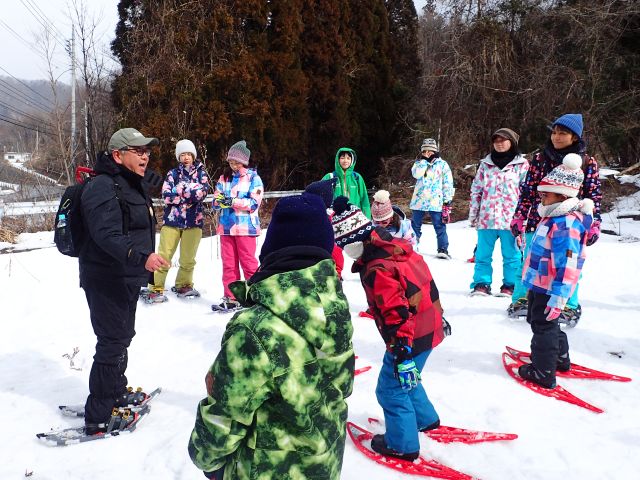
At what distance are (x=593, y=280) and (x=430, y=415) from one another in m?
4.35

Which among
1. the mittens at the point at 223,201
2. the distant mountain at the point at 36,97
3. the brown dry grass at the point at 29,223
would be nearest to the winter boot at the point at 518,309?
the mittens at the point at 223,201

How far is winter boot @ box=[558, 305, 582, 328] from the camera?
4691 millimetres

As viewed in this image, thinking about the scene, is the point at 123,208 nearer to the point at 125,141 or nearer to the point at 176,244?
the point at 125,141

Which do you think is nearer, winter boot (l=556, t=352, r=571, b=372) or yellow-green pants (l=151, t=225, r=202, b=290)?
winter boot (l=556, t=352, r=571, b=372)

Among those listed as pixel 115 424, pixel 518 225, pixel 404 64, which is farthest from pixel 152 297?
pixel 404 64

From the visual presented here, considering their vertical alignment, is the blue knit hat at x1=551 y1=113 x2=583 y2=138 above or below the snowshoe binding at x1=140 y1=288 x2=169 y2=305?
above

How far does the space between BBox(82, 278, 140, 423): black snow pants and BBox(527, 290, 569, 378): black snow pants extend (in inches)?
109

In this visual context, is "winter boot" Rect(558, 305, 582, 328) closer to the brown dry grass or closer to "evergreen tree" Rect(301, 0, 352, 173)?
the brown dry grass

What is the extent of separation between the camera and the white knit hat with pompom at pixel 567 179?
340 cm

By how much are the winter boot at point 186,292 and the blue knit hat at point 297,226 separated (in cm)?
456

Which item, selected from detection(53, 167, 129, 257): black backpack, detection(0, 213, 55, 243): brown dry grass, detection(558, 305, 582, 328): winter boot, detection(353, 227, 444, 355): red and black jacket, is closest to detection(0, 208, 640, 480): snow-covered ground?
detection(558, 305, 582, 328): winter boot

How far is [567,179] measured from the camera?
3412 mm

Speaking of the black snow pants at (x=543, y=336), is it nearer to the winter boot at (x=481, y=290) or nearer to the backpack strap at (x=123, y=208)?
the winter boot at (x=481, y=290)

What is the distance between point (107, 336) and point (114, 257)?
0.55 meters
